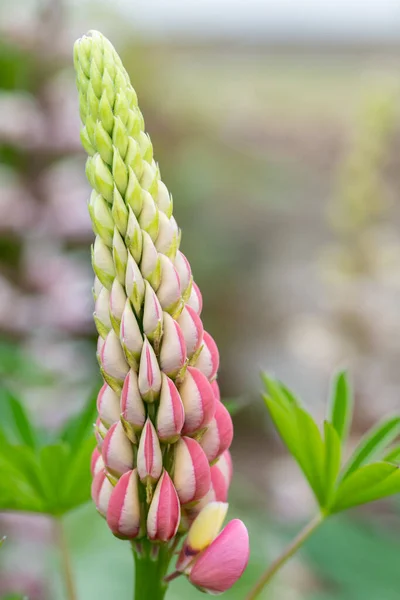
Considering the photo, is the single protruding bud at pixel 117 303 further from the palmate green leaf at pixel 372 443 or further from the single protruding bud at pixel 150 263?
the palmate green leaf at pixel 372 443

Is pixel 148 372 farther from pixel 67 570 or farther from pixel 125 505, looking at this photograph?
pixel 67 570

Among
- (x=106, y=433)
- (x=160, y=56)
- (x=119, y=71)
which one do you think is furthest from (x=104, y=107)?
(x=160, y=56)

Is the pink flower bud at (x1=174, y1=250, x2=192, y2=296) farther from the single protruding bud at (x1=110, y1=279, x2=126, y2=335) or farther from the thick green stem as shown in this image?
the thick green stem

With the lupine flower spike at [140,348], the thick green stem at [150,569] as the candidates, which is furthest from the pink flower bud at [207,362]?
the thick green stem at [150,569]

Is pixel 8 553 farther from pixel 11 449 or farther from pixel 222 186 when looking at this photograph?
pixel 222 186

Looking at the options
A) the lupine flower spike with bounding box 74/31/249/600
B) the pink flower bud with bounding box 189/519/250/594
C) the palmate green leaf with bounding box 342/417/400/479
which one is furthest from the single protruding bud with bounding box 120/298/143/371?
the palmate green leaf with bounding box 342/417/400/479

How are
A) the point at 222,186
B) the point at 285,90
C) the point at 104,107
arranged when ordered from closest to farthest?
the point at 104,107 < the point at 222,186 < the point at 285,90
